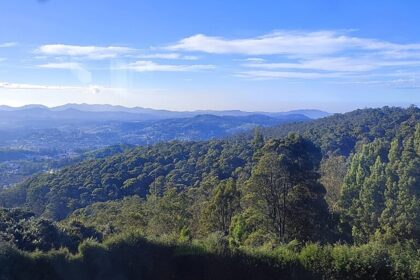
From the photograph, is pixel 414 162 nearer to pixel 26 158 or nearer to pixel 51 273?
pixel 51 273

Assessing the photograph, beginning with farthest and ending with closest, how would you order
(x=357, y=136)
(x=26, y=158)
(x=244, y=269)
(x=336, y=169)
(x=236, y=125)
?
1. (x=236, y=125)
2. (x=26, y=158)
3. (x=357, y=136)
4. (x=336, y=169)
5. (x=244, y=269)

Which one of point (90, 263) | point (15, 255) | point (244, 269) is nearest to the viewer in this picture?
point (15, 255)

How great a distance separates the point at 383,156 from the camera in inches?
1063

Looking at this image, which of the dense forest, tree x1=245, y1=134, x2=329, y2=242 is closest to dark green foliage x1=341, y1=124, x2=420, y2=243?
the dense forest

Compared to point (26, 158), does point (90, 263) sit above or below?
above

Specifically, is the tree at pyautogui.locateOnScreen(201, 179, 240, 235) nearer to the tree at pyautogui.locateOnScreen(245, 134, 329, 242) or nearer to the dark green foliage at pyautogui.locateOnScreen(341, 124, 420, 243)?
the tree at pyautogui.locateOnScreen(245, 134, 329, 242)

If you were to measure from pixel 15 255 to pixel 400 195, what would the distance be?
16360 mm

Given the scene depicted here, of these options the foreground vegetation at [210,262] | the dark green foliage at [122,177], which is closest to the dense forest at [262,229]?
the foreground vegetation at [210,262]

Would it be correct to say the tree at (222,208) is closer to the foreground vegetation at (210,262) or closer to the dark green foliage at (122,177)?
the foreground vegetation at (210,262)

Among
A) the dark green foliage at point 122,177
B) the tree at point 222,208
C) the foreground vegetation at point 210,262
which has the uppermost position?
the foreground vegetation at point 210,262

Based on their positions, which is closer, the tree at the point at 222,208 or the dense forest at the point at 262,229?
the dense forest at the point at 262,229

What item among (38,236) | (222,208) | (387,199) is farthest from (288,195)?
(38,236)

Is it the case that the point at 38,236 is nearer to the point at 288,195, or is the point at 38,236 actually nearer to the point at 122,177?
the point at 288,195

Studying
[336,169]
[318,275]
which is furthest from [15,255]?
[336,169]
